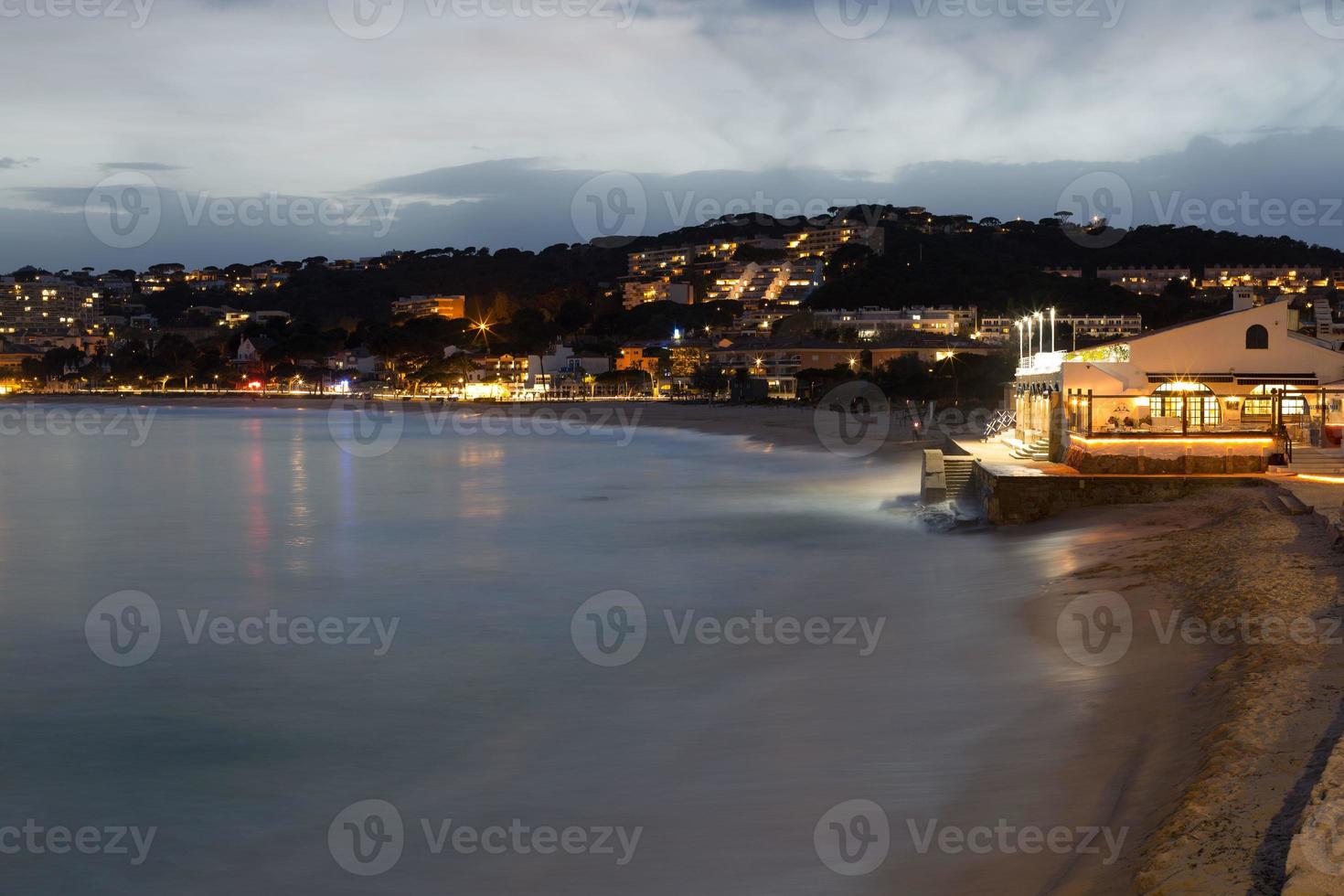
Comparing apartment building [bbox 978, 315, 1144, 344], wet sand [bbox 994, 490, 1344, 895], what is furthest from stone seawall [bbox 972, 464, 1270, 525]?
apartment building [bbox 978, 315, 1144, 344]

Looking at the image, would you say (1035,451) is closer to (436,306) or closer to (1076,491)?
(1076,491)

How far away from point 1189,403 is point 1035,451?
3.40 m

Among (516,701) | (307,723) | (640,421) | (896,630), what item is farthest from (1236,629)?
(640,421)

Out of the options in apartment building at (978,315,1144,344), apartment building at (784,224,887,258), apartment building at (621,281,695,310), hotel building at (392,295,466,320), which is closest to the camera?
apartment building at (978,315,1144,344)

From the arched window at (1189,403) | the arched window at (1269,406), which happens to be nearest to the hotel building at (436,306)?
the arched window at (1189,403)

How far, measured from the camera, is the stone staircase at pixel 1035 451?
2241 centimetres

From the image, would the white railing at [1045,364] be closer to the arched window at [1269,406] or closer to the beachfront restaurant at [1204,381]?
the beachfront restaurant at [1204,381]

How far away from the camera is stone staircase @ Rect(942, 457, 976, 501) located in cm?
2211

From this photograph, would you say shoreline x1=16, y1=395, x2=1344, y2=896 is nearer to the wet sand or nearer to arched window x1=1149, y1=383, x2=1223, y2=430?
the wet sand

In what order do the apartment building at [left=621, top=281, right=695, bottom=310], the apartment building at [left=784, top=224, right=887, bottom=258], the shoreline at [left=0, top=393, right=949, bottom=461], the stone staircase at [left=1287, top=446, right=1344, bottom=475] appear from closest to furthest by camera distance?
the stone staircase at [left=1287, top=446, right=1344, bottom=475], the shoreline at [left=0, top=393, right=949, bottom=461], the apartment building at [left=621, top=281, right=695, bottom=310], the apartment building at [left=784, top=224, right=887, bottom=258]

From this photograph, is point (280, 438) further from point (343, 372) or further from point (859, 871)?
point (343, 372)

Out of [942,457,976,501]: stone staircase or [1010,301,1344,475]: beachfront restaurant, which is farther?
[1010,301,1344,475]: beachfront restaurant

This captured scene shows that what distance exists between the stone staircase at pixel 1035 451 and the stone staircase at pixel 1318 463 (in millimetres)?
4321

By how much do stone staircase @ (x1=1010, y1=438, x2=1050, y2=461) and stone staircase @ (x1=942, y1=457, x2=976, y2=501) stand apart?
1.26 m
